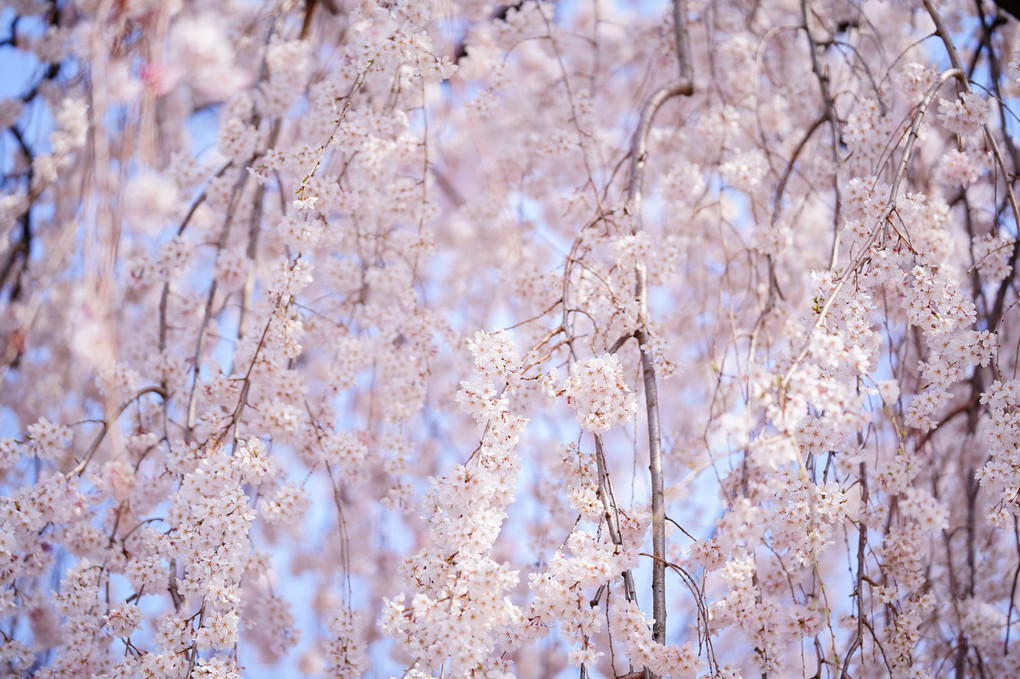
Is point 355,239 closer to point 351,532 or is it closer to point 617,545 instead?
point 617,545

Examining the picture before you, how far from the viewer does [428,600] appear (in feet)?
3.83

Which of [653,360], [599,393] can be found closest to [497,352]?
[599,393]

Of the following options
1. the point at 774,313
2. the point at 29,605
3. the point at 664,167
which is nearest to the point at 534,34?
the point at 664,167

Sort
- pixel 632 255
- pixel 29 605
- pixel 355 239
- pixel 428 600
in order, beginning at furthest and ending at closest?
pixel 355 239 → pixel 29 605 → pixel 632 255 → pixel 428 600

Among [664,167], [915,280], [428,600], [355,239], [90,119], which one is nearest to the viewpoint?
[428,600]

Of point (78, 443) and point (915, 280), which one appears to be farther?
point (78, 443)

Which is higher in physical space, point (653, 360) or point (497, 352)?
point (653, 360)

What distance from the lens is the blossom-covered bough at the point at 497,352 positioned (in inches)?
51.0

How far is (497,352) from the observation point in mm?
1334

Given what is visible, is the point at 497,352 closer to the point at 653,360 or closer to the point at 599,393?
the point at 599,393

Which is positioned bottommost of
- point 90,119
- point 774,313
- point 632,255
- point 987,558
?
point 987,558

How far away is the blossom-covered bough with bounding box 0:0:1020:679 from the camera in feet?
4.25

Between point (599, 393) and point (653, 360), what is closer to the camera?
point (599, 393)

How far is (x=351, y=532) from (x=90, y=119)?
6.01 ft
